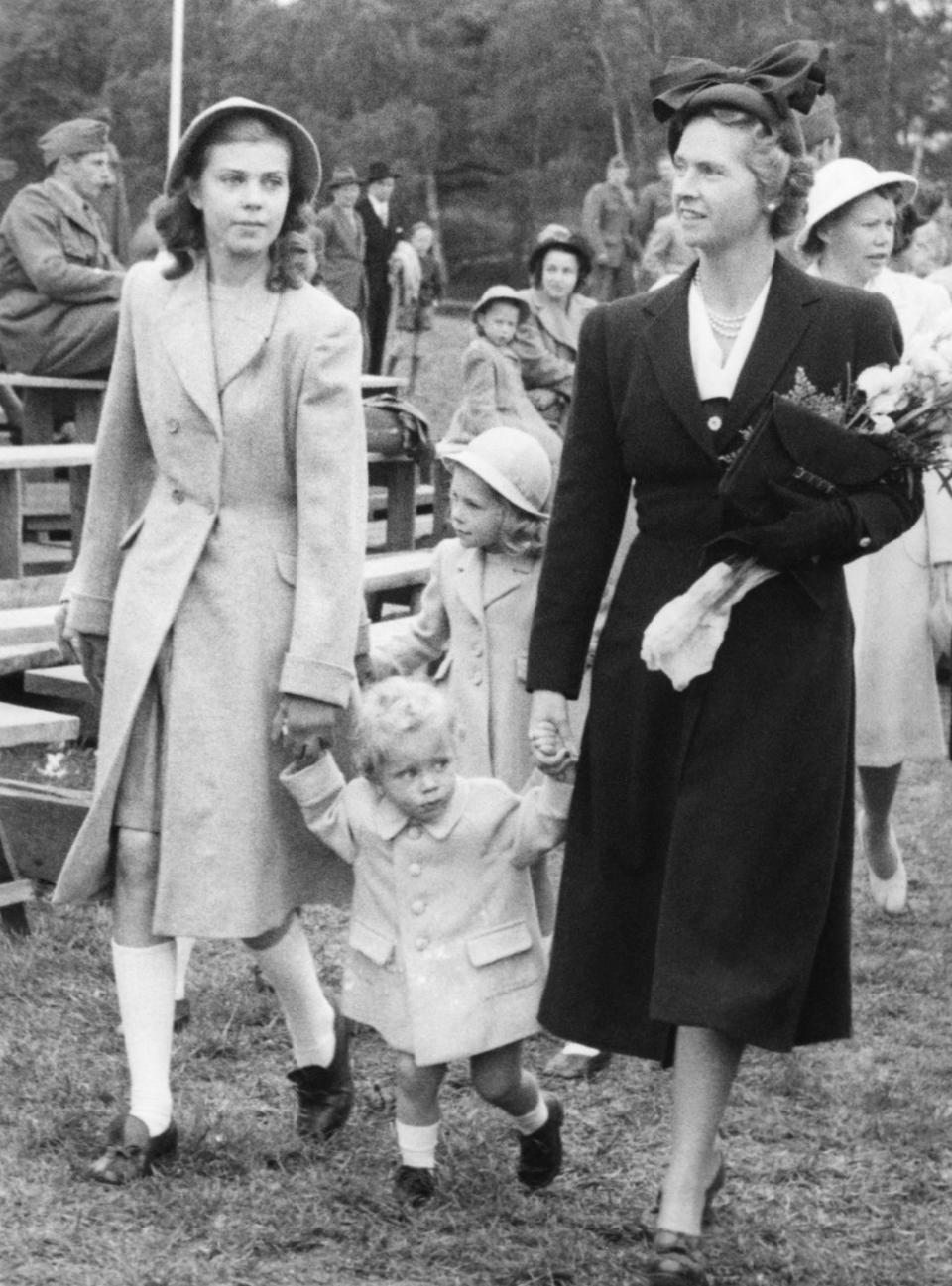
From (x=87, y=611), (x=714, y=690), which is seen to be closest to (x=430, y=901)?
(x=714, y=690)

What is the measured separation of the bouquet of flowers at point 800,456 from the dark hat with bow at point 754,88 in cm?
46

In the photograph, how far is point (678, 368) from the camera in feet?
12.8

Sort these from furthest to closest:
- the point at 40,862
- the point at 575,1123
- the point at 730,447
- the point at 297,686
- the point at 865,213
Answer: the point at 40,862
the point at 865,213
the point at 575,1123
the point at 297,686
the point at 730,447

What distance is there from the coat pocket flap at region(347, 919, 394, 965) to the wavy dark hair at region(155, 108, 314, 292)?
1.22 meters

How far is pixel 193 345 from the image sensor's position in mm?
4273

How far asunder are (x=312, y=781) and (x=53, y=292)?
6.53 meters

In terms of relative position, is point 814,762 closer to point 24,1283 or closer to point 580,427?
point 580,427

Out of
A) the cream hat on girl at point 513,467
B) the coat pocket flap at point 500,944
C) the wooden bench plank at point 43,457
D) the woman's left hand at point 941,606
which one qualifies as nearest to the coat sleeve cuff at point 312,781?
the coat pocket flap at point 500,944

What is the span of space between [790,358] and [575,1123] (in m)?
1.84

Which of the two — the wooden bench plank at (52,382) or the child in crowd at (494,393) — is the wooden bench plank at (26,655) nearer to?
the wooden bench plank at (52,382)

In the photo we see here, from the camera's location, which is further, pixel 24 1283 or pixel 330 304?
pixel 330 304

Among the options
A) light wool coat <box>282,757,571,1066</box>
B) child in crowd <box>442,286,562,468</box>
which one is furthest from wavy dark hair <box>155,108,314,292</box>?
child in crowd <box>442,286,562,468</box>

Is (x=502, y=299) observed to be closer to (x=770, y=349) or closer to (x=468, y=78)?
(x=770, y=349)

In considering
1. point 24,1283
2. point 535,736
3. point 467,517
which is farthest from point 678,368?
point 24,1283
